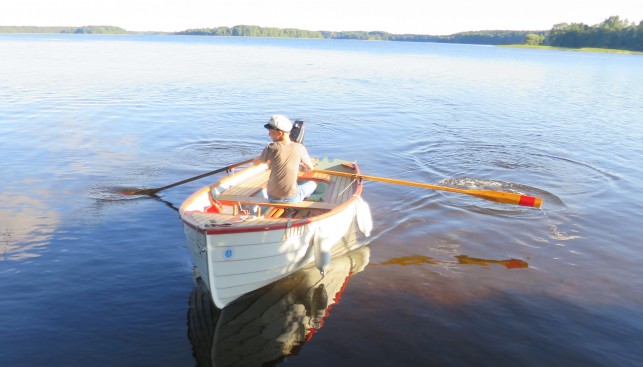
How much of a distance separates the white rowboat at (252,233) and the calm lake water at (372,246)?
663 millimetres

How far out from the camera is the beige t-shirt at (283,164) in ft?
27.7

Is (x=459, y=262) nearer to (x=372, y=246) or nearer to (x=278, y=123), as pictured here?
(x=372, y=246)

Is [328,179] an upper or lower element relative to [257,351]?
upper

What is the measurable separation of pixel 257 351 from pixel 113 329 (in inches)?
87.0

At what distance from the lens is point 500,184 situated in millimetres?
14867

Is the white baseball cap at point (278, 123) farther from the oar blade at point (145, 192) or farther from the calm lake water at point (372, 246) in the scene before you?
the oar blade at point (145, 192)

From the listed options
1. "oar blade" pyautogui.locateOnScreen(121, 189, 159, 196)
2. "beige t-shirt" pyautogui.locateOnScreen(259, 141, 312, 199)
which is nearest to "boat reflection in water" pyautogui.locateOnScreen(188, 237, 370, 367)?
"beige t-shirt" pyautogui.locateOnScreen(259, 141, 312, 199)

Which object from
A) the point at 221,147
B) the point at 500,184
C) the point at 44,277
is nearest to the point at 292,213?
the point at 44,277

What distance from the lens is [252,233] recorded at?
7.38 meters

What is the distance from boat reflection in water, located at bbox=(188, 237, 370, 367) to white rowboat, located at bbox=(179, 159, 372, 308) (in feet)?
1.17

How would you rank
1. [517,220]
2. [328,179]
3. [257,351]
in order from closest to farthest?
[257,351] < [328,179] < [517,220]

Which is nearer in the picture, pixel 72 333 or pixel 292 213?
pixel 72 333

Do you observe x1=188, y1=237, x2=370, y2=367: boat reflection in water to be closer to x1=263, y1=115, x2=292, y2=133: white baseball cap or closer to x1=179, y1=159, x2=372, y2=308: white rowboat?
x1=179, y1=159, x2=372, y2=308: white rowboat

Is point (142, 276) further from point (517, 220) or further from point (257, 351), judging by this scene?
point (517, 220)
